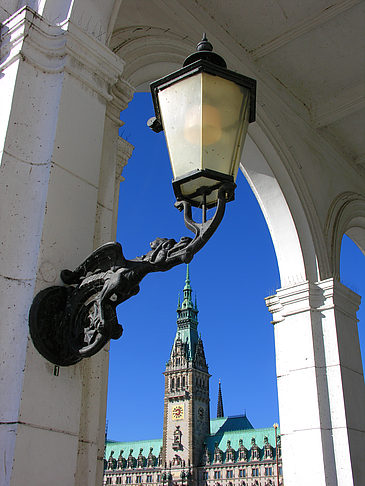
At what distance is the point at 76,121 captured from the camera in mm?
2648

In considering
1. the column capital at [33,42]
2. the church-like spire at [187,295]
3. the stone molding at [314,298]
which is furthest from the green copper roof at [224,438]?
the column capital at [33,42]

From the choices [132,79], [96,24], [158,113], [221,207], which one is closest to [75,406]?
[221,207]

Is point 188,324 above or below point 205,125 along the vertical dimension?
above

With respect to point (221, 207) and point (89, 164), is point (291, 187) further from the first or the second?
point (221, 207)

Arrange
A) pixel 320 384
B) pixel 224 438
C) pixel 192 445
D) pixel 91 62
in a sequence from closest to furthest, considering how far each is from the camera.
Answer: pixel 91 62 < pixel 320 384 < pixel 192 445 < pixel 224 438

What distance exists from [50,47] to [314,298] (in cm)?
392

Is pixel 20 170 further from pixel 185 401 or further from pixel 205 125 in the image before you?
pixel 185 401

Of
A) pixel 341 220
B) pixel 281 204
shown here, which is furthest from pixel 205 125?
pixel 341 220

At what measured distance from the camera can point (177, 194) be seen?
2105mm

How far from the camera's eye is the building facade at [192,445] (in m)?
81.4

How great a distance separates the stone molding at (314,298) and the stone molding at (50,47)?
3.60m

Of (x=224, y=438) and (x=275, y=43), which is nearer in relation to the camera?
(x=275, y=43)

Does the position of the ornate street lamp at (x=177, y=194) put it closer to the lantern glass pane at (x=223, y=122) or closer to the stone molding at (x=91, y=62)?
the lantern glass pane at (x=223, y=122)

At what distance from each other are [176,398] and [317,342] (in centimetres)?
8977
